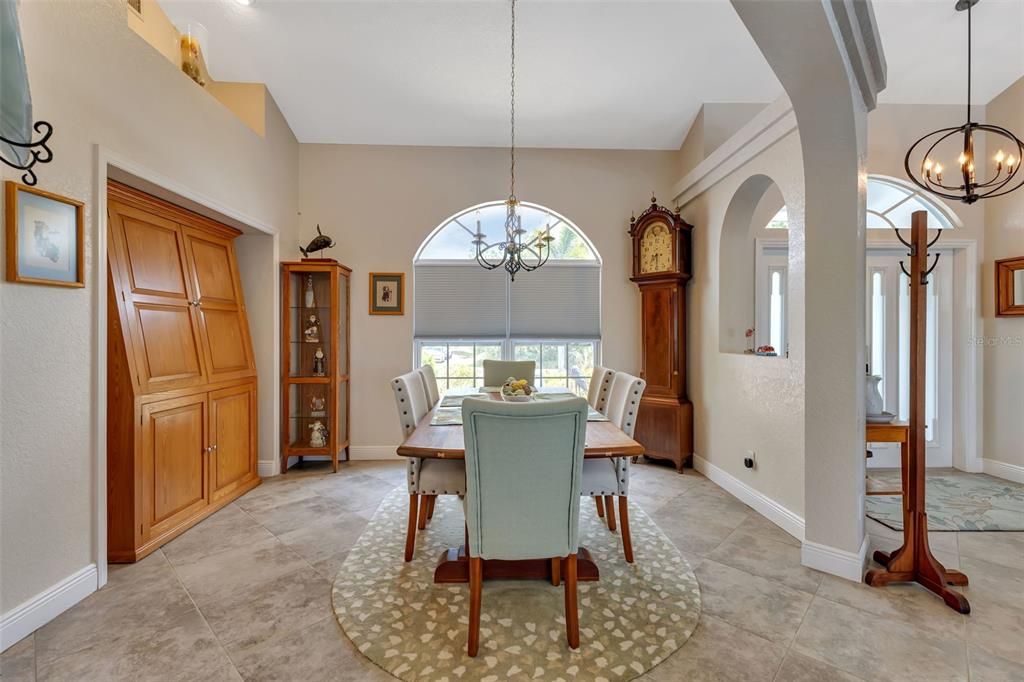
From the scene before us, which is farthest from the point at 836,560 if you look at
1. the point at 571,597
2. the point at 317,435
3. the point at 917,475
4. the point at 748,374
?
the point at 317,435

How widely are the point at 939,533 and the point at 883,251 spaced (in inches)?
100

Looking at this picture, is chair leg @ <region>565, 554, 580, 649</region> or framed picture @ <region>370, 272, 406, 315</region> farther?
framed picture @ <region>370, 272, 406, 315</region>

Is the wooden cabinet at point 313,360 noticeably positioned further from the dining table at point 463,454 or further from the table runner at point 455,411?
the dining table at point 463,454

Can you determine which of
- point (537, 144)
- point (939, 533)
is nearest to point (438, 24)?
point (537, 144)

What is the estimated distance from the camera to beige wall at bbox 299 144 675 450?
4.25 metres

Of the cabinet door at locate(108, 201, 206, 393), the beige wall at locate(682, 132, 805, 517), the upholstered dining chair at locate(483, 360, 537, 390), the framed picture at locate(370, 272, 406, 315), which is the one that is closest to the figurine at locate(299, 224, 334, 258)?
the framed picture at locate(370, 272, 406, 315)

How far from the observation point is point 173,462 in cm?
265

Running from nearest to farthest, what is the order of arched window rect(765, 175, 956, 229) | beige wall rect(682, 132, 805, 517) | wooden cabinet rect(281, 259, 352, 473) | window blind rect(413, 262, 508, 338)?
beige wall rect(682, 132, 805, 517), arched window rect(765, 175, 956, 229), wooden cabinet rect(281, 259, 352, 473), window blind rect(413, 262, 508, 338)

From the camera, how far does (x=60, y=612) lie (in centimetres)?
185

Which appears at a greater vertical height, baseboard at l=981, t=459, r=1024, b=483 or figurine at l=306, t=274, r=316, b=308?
figurine at l=306, t=274, r=316, b=308

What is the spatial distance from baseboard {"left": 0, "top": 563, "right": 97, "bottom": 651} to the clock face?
4.30 meters

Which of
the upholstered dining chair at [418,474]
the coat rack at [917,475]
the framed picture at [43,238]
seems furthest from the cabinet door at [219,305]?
the coat rack at [917,475]

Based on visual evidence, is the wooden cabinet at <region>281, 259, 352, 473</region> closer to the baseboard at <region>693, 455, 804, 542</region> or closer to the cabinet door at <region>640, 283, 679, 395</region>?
the cabinet door at <region>640, 283, 679, 395</region>

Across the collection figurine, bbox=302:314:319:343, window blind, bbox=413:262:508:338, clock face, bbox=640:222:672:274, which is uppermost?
clock face, bbox=640:222:672:274
